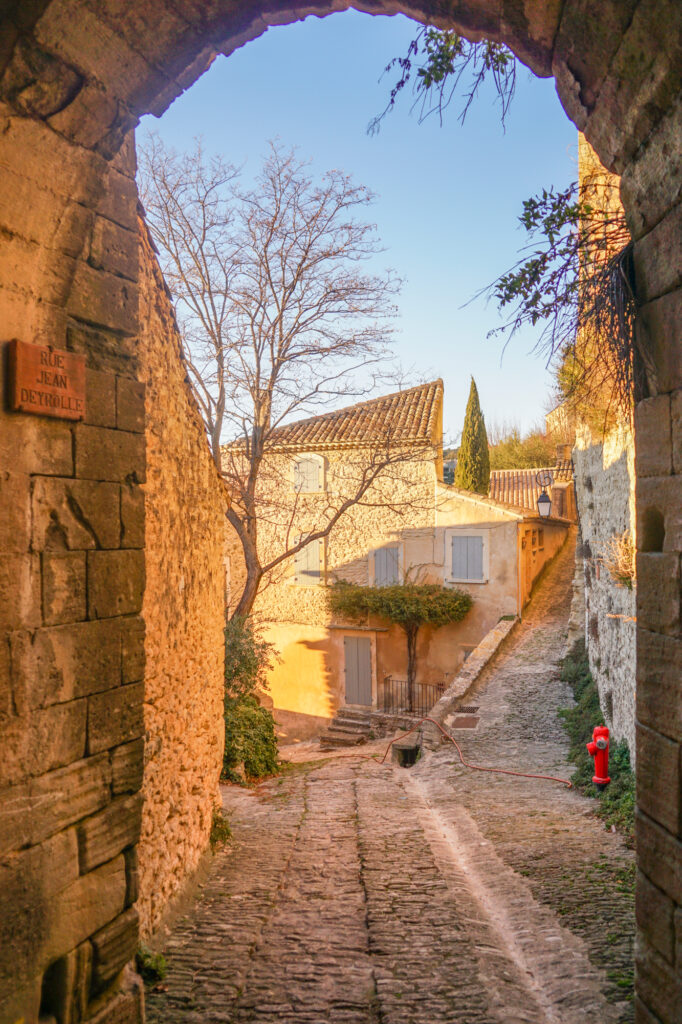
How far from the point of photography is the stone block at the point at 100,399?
2.89 m

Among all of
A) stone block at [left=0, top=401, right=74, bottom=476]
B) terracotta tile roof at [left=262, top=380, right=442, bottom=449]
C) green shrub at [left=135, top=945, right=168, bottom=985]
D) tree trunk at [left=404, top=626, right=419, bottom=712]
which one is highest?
terracotta tile roof at [left=262, top=380, right=442, bottom=449]

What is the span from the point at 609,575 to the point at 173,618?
5.52 meters

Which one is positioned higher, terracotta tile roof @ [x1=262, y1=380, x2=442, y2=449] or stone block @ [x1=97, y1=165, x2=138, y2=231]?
terracotta tile roof @ [x1=262, y1=380, x2=442, y2=449]

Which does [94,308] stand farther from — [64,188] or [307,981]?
[307,981]

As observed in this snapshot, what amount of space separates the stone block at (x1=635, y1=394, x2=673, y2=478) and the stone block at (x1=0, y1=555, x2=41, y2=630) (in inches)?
94.9

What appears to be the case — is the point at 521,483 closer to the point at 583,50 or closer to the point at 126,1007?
the point at 583,50

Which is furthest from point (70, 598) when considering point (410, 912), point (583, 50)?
point (410, 912)

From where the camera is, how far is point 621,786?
6852 mm

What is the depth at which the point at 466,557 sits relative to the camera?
17109 millimetres

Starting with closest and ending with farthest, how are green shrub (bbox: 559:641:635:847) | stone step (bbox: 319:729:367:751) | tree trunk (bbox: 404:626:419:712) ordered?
1. green shrub (bbox: 559:641:635:847)
2. stone step (bbox: 319:729:367:751)
3. tree trunk (bbox: 404:626:419:712)

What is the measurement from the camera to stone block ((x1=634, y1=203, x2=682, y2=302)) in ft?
7.87

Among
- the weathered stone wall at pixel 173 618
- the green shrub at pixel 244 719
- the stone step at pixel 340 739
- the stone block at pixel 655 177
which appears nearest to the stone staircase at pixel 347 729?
the stone step at pixel 340 739

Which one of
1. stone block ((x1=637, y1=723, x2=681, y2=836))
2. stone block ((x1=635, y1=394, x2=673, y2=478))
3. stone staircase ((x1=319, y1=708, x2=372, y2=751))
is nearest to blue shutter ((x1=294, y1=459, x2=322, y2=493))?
stone staircase ((x1=319, y1=708, x2=372, y2=751))

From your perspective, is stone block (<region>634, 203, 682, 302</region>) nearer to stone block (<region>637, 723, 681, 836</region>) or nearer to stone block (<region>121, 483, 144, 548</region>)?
stone block (<region>637, 723, 681, 836</region>)
